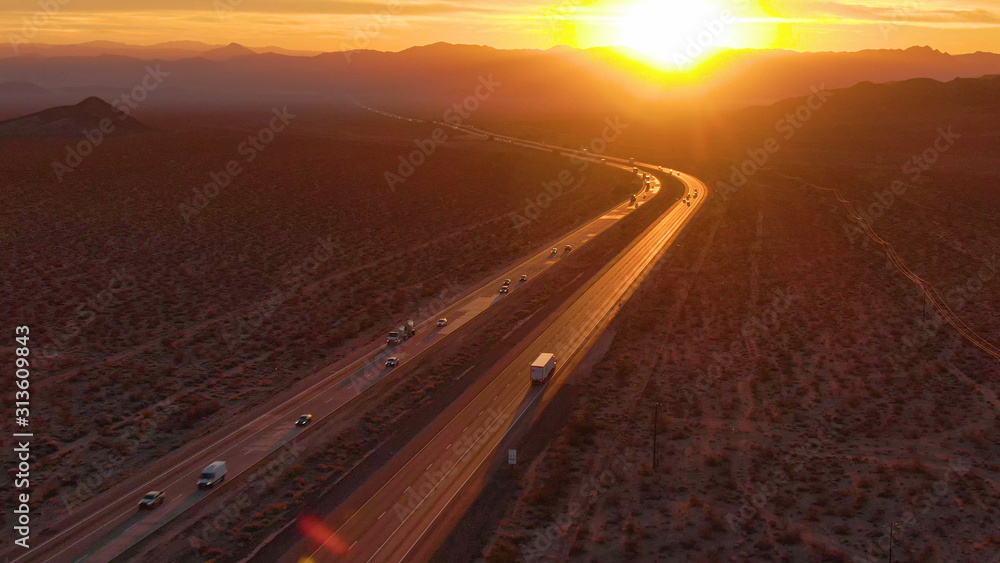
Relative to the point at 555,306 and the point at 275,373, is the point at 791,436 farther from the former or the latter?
the point at 275,373

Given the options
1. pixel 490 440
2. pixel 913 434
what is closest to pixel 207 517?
pixel 490 440

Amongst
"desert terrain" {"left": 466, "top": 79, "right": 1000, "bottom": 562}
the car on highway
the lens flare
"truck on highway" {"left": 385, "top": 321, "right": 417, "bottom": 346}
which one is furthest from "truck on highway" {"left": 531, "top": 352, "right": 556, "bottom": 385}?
the car on highway

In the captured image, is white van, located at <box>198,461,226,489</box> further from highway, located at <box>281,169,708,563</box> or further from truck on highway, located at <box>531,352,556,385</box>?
truck on highway, located at <box>531,352,556,385</box>

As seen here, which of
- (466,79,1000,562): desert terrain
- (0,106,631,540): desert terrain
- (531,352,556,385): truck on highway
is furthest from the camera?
(531,352,556,385): truck on highway

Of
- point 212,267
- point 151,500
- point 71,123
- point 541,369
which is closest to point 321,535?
point 151,500

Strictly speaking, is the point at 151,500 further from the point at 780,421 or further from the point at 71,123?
the point at 71,123

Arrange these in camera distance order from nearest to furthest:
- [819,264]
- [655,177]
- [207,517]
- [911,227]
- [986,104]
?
[207,517]
[819,264]
[911,227]
[655,177]
[986,104]
